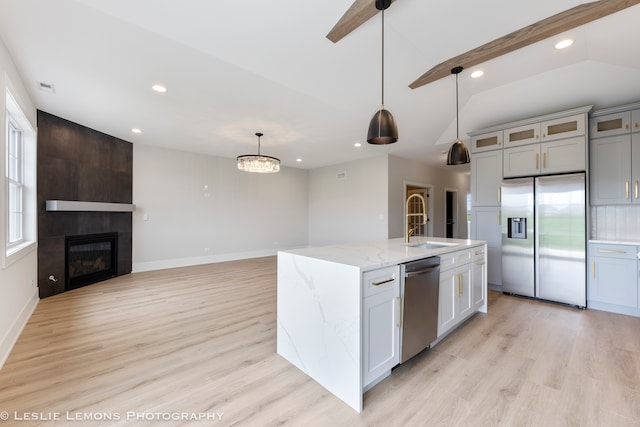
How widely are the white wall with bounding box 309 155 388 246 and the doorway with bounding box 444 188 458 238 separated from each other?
2.94 m

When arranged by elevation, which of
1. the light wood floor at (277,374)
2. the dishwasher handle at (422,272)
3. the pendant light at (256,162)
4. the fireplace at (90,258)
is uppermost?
the pendant light at (256,162)

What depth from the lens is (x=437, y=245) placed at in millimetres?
3045

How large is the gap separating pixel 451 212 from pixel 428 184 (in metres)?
1.74

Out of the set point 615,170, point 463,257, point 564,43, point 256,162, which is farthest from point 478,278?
point 256,162

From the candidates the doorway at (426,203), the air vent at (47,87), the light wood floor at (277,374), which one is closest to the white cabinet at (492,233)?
the light wood floor at (277,374)

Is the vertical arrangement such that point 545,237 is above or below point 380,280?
above

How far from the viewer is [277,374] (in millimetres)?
2043

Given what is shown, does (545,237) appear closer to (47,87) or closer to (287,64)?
Result: (287,64)

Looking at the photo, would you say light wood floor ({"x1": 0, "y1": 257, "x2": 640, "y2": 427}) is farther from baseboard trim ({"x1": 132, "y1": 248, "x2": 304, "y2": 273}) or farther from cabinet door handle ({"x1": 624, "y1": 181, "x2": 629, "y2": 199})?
baseboard trim ({"x1": 132, "y1": 248, "x2": 304, "y2": 273})

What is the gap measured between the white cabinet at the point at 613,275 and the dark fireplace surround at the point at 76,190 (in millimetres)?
7554

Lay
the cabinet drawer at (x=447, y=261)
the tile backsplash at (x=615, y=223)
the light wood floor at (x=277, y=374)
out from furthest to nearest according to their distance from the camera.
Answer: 1. the tile backsplash at (x=615, y=223)
2. the cabinet drawer at (x=447, y=261)
3. the light wood floor at (x=277, y=374)

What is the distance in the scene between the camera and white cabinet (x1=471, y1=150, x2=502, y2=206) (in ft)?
13.8

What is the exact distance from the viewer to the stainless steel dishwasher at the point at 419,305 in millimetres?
2025

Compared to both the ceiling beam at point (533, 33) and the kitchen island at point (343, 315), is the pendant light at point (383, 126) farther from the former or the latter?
the ceiling beam at point (533, 33)
